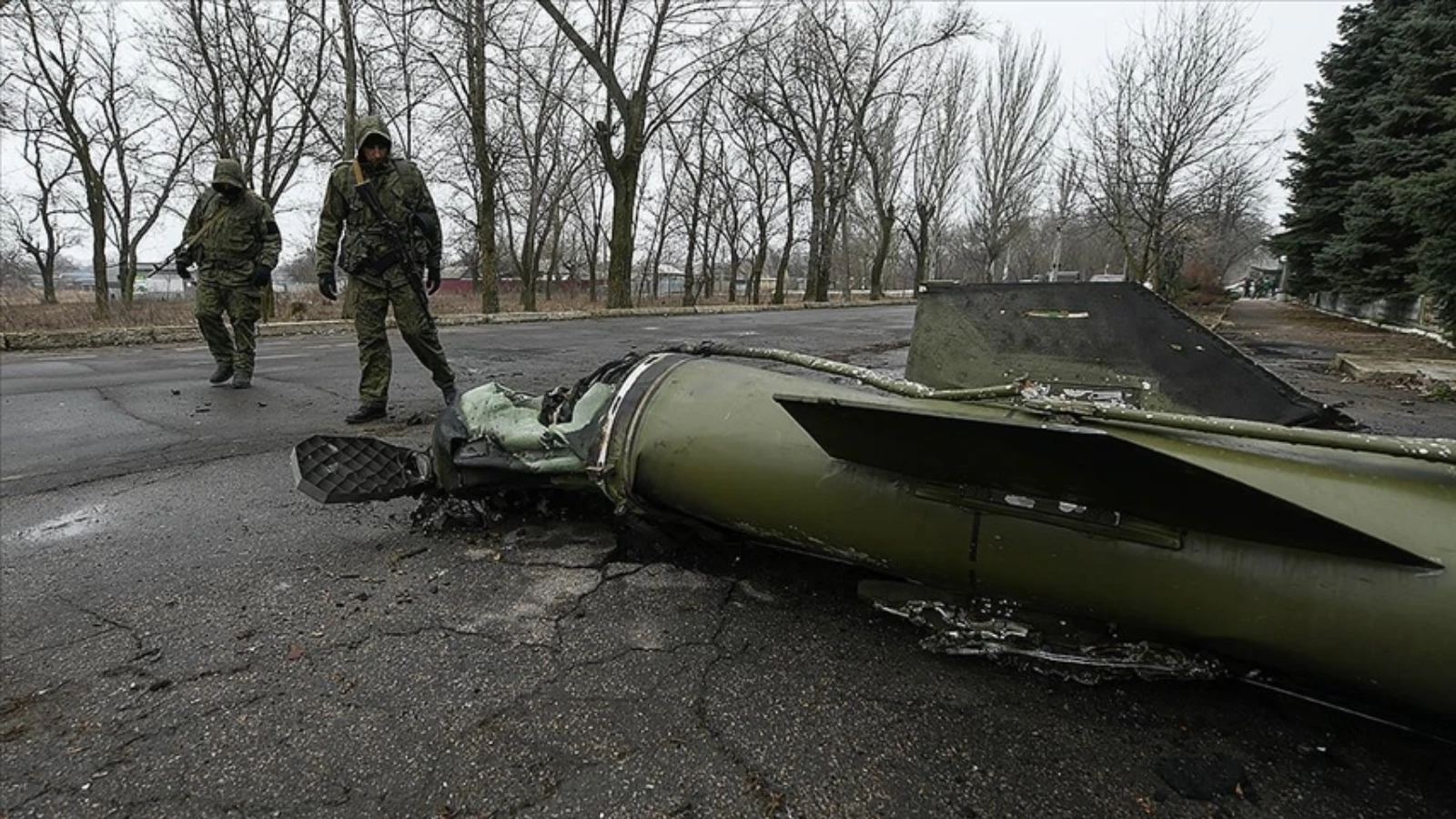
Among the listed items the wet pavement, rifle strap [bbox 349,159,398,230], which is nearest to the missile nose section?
rifle strap [bbox 349,159,398,230]

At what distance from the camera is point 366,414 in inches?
172

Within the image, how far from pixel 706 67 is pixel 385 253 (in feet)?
49.6

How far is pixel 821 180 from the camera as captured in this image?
26406mm

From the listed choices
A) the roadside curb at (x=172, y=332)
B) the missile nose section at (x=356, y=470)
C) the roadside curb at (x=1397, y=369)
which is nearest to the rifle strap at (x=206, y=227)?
the missile nose section at (x=356, y=470)

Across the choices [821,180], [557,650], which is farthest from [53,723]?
[821,180]

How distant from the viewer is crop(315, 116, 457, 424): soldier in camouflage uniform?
406cm

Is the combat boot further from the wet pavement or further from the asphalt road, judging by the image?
the wet pavement

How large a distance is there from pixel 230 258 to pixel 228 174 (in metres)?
0.62

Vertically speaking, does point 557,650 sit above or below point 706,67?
below

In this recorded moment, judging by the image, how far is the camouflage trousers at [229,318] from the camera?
5.33 meters

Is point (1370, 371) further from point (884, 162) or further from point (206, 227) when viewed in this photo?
point (884, 162)

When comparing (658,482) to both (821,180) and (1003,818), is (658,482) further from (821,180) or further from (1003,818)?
(821,180)

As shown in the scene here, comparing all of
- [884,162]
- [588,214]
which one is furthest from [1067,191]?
[588,214]

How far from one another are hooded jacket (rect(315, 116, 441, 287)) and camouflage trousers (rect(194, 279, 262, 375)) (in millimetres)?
1720
